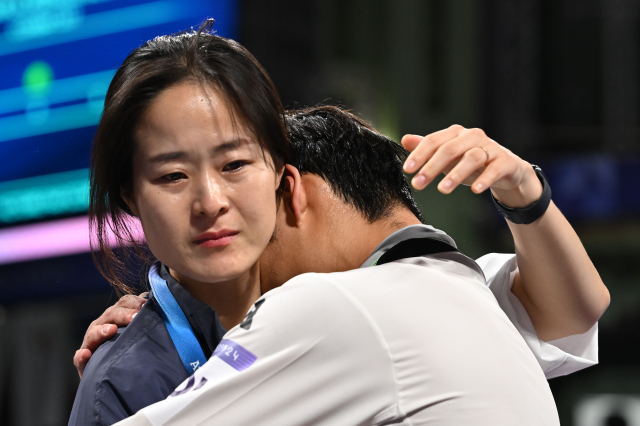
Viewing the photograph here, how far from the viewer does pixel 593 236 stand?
5.63m

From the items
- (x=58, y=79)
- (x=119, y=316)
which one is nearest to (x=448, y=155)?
(x=119, y=316)

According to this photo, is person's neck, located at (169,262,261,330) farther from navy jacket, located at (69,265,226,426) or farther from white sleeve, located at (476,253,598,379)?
white sleeve, located at (476,253,598,379)

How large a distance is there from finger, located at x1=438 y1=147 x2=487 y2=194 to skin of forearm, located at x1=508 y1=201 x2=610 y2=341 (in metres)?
0.38

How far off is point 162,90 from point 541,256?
0.96m

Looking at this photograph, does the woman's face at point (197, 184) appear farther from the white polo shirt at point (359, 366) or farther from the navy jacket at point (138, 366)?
the white polo shirt at point (359, 366)

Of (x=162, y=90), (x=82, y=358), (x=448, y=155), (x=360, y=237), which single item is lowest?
(x=82, y=358)

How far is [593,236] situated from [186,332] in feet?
15.7

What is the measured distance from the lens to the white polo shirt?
1.23 metres

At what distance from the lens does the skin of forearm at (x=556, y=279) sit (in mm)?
1700

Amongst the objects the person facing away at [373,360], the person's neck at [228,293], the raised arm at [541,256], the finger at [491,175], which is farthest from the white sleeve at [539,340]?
the person's neck at [228,293]

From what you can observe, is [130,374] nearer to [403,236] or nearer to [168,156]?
[168,156]

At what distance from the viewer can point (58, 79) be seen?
491 cm

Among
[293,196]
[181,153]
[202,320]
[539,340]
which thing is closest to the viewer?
[181,153]

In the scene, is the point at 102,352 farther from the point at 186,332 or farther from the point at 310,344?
the point at 310,344
